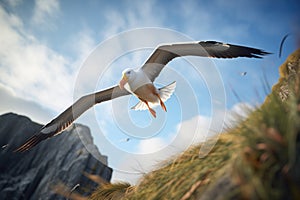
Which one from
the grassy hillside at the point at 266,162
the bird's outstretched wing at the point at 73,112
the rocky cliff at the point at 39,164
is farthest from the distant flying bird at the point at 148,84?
the rocky cliff at the point at 39,164

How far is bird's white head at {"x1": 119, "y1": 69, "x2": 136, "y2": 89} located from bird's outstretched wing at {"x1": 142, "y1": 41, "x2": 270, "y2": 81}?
0.53 meters

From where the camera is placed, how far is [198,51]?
16.6 feet

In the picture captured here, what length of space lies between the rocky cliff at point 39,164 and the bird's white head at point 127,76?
16610 mm

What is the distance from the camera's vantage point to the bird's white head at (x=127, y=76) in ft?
17.2

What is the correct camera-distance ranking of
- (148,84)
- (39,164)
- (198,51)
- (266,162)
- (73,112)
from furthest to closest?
(39,164)
(73,112)
(148,84)
(198,51)
(266,162)

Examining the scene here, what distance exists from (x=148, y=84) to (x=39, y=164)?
23473mm

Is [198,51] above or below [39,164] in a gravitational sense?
below

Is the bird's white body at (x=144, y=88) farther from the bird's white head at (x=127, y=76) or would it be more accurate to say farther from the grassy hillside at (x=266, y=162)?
the grassy hillside at (x=266, y=162)

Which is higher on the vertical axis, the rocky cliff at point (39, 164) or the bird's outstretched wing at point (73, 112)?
the rocky cliff at point (39, 164)

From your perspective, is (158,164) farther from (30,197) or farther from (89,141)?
(89,141)

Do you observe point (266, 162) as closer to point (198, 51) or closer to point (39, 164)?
point (198, 51)

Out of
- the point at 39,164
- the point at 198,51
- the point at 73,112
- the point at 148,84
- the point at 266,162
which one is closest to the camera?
the point at 266,162

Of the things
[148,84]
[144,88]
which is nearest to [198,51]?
[148,84]

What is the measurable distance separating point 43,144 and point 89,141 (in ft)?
16.8
